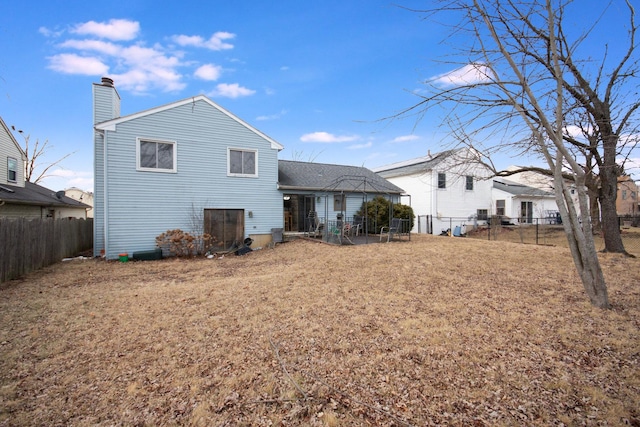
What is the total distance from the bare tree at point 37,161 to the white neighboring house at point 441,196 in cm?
2970

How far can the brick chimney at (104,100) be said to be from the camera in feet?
36.4

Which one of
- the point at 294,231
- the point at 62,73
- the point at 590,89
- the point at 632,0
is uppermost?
the point at 62,73

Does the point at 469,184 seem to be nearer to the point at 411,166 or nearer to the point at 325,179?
the point at 411,166

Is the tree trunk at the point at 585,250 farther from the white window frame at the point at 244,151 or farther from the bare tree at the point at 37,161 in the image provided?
the bare tree at the point at 37,161

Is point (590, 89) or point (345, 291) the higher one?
point (590, 89)

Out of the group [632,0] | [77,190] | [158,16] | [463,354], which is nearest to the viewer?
[463,354]

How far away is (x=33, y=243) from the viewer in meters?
8.45

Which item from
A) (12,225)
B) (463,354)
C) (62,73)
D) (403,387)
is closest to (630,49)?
→ (463,354)

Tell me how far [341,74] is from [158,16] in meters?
7.08

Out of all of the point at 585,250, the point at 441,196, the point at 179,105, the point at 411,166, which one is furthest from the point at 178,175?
the point at 411,166

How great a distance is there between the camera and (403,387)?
2781mm

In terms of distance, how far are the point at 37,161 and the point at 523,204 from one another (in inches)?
1634

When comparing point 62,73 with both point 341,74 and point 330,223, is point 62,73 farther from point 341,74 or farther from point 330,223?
point 330,223

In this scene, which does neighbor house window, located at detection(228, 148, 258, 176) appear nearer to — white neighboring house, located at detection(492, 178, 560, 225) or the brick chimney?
the brick chimney
